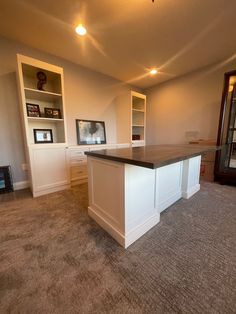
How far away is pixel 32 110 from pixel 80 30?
1.40m

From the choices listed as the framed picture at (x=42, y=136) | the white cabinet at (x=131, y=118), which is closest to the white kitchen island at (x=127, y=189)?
the framed picture at (x=42, y=136)

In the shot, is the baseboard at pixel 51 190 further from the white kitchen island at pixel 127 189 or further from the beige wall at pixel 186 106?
the beige wall at pixel 186 106

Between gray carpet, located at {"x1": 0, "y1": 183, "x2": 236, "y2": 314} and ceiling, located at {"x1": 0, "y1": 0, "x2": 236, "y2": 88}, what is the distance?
2467 mm

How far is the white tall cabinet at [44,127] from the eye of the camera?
7.13ft

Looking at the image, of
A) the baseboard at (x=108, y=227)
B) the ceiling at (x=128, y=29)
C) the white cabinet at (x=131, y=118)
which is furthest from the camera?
the white cabinet at (x=131, y=118)

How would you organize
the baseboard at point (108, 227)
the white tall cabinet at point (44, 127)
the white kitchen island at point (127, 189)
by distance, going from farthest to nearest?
the white tall cabinet at point (44, 127)
the baseboard at point (108, 227)
the white kitchen island at point (127, 189)

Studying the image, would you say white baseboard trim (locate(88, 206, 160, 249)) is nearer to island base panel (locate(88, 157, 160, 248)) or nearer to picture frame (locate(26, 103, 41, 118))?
island base panel (locate(88, 157, 160, 248))

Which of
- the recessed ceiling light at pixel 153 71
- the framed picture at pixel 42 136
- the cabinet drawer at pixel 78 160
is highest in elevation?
the recessed ceiling light at pixel 153 71

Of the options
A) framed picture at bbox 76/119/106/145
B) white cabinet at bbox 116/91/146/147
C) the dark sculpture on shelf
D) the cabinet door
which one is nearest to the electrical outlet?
the cabinet door

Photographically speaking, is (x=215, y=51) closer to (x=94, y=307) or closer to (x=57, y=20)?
(x=57, y=20)

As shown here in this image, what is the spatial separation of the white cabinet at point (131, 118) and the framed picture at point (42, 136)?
177cm

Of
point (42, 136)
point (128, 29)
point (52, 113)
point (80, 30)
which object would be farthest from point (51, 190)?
point (128, 29)

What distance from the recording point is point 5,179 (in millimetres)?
2350

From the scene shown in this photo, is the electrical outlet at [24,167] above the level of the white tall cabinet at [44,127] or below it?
below
